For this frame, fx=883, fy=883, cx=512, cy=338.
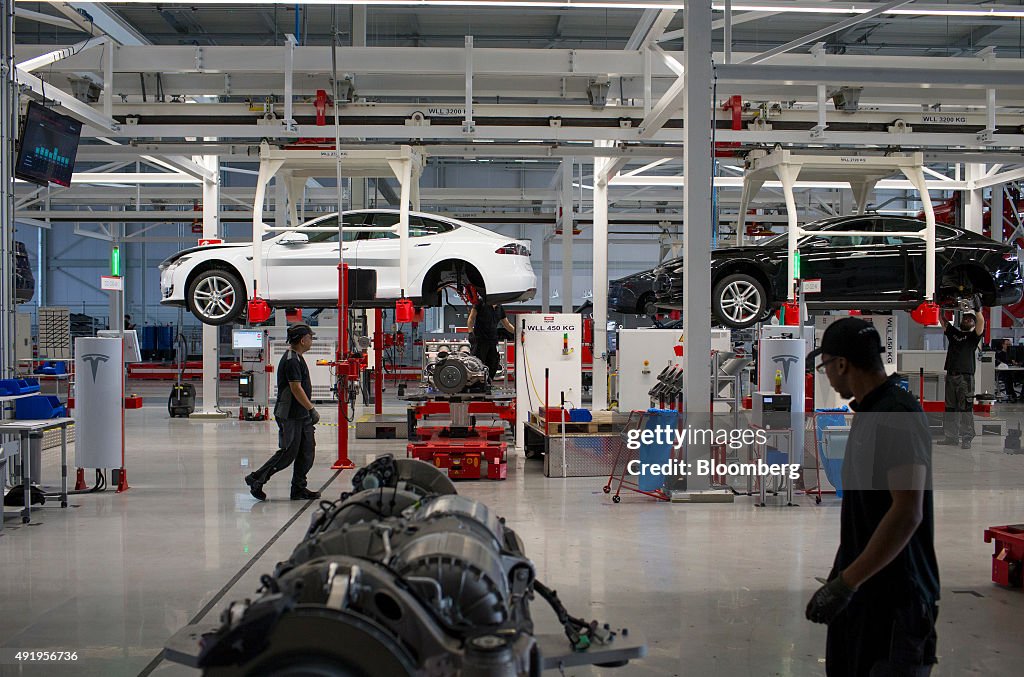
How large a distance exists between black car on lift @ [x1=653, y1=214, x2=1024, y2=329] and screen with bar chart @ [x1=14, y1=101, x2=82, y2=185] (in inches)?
256

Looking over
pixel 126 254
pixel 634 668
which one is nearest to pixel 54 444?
pixel 634 668

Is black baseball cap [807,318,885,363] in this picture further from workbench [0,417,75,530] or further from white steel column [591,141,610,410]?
white steel column [591,141,610,410]

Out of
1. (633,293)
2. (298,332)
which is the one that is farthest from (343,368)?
(633,293)

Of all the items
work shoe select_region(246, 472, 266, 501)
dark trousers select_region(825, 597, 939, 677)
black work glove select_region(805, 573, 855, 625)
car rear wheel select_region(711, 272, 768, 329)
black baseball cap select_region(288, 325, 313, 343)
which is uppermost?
car rear wheel select_region(711, 272, 768, 329)

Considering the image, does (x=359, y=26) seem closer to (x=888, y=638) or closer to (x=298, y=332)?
(x=298, y=332)

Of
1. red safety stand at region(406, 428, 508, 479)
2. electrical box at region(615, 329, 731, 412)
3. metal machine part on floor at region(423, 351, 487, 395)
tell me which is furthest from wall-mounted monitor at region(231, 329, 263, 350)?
red safety stand at region(406, 428, 508, 479)

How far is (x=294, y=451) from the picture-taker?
23.7ft

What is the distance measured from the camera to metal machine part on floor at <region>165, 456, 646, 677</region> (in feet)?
5.98

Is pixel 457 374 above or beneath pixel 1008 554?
above

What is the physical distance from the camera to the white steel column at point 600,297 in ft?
39.4

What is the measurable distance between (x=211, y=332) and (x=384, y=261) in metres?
5.32

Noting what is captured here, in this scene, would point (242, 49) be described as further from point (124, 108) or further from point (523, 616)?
point (523, 616)

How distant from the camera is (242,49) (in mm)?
8484

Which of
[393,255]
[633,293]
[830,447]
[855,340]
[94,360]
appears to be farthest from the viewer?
[633,293]
